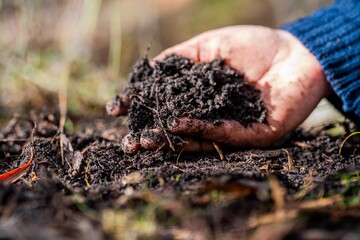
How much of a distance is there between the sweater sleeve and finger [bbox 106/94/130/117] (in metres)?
1.05

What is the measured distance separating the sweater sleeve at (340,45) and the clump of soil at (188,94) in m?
0.46

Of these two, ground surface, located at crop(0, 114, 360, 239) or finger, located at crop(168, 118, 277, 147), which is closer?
ground surface, located at crop(0, 114, 360, 239)

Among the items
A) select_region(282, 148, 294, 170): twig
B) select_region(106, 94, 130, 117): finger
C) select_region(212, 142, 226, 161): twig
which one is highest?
select_region(106, 94, 130, 117): finger

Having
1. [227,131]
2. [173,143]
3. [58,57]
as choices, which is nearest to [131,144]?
[173,143]

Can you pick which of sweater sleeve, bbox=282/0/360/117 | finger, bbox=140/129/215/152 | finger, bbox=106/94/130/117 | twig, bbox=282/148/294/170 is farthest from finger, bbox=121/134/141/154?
sweater sleeve, bbox=282/0/360/117

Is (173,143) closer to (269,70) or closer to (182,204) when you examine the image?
(182,204)

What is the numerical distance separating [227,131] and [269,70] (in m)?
0.64

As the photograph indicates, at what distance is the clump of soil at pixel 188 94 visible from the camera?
1.76m

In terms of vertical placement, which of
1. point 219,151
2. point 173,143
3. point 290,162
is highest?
point 173,143

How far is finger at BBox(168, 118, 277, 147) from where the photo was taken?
5.64 ft

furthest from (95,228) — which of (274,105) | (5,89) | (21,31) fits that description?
(21,31)

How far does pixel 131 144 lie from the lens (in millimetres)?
1679

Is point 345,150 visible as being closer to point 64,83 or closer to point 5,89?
point 64,83

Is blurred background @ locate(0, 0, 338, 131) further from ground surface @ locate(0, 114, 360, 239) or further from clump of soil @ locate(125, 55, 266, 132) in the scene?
ground surface @ locate(0, 114, 360, 239)
